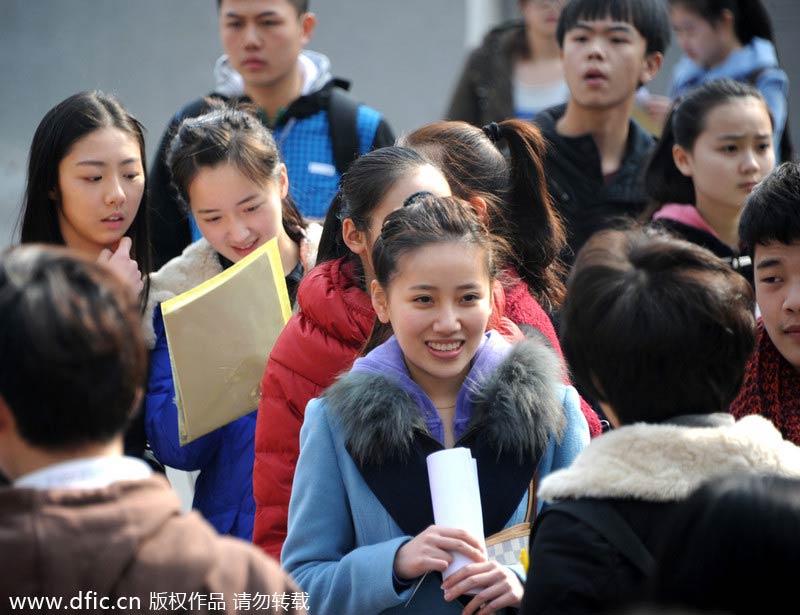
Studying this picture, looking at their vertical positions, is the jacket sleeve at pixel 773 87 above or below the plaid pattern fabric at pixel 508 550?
above

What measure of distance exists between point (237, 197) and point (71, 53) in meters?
2.54

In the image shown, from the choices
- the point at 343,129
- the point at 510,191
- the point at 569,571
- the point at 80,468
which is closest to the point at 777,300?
the point at 510,191

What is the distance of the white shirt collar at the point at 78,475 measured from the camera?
176 centimetres

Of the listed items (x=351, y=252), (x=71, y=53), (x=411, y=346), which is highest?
(x=71, y=53)

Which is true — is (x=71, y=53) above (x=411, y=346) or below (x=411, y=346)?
above

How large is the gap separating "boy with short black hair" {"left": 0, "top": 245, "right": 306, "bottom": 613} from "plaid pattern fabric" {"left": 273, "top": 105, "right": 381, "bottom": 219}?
2.66m

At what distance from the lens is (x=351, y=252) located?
10.4 feet

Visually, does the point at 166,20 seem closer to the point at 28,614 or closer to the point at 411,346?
the point at 411,346

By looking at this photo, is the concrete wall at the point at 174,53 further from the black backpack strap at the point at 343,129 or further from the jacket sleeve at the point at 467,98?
the black backpack strap at the point at 343,129

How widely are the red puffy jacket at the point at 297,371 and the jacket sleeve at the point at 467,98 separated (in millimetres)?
2741

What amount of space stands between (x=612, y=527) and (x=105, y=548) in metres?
0.80

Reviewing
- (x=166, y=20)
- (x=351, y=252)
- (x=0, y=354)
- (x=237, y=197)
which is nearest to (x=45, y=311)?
(x=0, y=354)

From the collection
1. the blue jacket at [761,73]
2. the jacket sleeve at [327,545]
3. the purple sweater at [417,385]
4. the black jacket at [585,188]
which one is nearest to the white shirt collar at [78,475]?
the jacket sleeve at [327,545]

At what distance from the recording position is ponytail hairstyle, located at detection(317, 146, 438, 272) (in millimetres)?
3104
